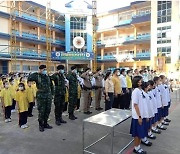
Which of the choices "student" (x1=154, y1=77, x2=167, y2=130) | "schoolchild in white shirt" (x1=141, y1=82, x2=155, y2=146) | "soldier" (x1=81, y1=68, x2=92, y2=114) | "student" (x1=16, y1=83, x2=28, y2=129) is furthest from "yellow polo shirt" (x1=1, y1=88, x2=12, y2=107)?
"student" (x1=154, y1=77, x2=167, y2=130)

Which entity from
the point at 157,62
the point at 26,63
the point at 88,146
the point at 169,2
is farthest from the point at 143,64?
the point at 88,146

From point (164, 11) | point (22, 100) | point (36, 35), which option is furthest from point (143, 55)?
point (22, 100)

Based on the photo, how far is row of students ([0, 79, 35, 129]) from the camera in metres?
5.55

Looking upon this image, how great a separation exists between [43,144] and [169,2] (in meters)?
29.3

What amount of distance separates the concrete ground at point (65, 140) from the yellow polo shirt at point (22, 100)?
0.57 metres

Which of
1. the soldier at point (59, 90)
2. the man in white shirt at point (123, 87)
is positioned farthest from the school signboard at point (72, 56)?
the soldier at point (59, 90)

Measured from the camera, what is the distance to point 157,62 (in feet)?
86.3

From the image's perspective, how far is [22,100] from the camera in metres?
5.54

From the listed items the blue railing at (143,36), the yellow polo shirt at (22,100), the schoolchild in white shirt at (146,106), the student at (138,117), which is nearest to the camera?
the student at (138,117)

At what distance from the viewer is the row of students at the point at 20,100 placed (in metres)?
5.55

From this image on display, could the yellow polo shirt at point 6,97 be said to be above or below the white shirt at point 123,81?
below

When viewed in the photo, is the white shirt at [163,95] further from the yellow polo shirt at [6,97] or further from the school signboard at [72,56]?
the school signboard at [72,56]

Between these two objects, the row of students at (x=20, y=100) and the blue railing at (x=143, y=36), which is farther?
the blue railing at (x=143, y=36)

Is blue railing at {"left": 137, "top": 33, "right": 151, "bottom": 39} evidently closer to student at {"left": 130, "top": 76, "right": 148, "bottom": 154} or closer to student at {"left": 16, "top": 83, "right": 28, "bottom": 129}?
student at {"left": 16, "top": 83, "right": 28, "bottom": 129}
